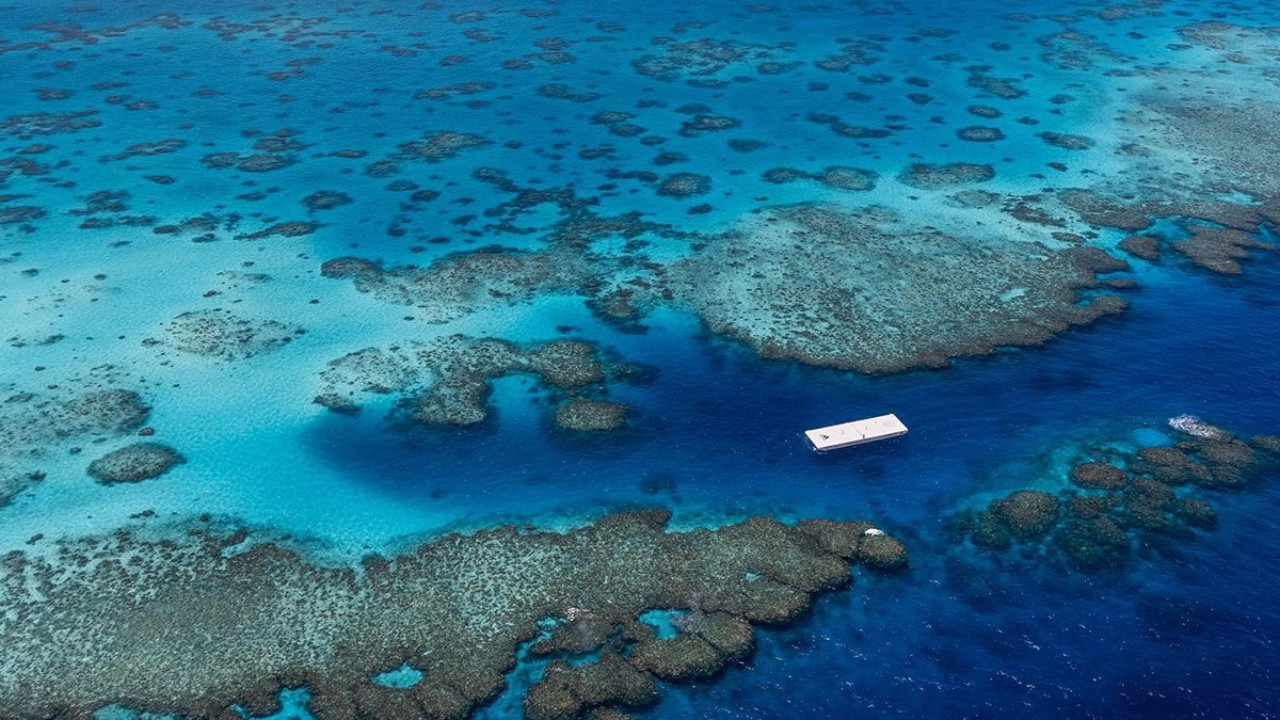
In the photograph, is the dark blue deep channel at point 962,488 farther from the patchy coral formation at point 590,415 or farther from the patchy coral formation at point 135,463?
the patchy coral formation at point 135,463

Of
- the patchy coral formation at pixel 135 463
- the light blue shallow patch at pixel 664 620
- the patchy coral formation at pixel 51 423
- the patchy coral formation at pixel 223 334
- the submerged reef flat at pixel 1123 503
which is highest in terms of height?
the patchy coral formation at pixel 223 334

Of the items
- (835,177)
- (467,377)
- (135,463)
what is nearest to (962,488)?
(467,377)

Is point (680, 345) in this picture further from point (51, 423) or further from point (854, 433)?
point (51, 423)

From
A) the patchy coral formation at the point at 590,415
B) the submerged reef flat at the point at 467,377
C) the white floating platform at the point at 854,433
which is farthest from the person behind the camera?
the submerged reef flat at the point at 467,377

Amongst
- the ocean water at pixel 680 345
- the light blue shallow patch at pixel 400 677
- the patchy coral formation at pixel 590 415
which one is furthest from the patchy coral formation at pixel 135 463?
the patchy coral formation at pixel 590 415

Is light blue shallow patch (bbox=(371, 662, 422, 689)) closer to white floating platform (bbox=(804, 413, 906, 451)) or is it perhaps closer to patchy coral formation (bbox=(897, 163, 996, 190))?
white floating platform (bbox=(804, 413, 906, 451))

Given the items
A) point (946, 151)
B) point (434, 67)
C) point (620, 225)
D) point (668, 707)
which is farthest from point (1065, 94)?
point (668, 707)
